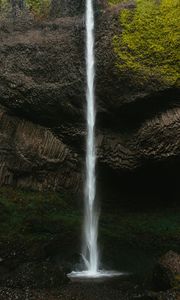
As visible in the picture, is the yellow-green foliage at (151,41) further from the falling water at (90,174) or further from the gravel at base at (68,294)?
the gravel at base at (68,294)

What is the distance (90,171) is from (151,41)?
4.56 metres

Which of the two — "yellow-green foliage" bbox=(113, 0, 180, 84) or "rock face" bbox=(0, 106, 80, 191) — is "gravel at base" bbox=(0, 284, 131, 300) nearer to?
"rock face" bbox=(0, 106, 80, 191)

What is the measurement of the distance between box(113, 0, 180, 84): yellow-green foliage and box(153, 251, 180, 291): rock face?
5647mm

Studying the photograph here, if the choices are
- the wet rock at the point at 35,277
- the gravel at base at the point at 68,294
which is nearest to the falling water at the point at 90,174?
the wet rock at the point at 35,277

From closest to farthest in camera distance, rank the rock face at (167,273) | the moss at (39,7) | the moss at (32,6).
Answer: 1. the rock face at (167,273)
2. the moss at (32,6)
3. the moss at (39,7)

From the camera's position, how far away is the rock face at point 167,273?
1219 centimetres

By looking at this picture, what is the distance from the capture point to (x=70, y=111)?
54.2 feet

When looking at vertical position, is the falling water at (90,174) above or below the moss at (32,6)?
below

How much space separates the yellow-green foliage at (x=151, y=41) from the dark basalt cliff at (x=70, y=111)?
0.26m

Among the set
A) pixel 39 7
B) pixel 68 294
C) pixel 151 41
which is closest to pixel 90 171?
pixel 151 41

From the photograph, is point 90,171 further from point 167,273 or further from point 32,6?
point 32,6

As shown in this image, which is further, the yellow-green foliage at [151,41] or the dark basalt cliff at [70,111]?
the dark basalt cliff at [70,111]

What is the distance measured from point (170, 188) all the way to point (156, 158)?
5.54ft

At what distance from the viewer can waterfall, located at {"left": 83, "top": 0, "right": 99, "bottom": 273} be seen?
16.5 meters
